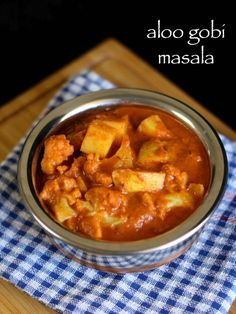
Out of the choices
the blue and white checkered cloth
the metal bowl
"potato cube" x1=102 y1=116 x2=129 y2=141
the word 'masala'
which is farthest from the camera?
the word 'masala'

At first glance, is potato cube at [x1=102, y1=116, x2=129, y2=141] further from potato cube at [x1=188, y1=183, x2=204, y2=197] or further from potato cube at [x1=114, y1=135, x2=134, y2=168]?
potato cube at [x1=188, y1=183, x2=204, y2=197]

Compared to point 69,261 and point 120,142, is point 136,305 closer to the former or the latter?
point 69,261

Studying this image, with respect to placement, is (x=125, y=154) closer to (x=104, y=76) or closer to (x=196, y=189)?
(x=196, y=189)

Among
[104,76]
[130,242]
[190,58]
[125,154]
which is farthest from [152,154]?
[190,58]

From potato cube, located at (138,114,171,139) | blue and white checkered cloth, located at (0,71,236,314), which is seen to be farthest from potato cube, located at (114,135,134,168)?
blue and white checkered cloth, located at (0,71,236,314)

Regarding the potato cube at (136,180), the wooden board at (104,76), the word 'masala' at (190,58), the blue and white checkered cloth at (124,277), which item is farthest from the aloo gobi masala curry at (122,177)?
the word 'masala' at (190,58)

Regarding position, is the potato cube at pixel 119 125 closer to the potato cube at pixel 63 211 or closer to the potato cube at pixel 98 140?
the potato cube at pixel 98 140
